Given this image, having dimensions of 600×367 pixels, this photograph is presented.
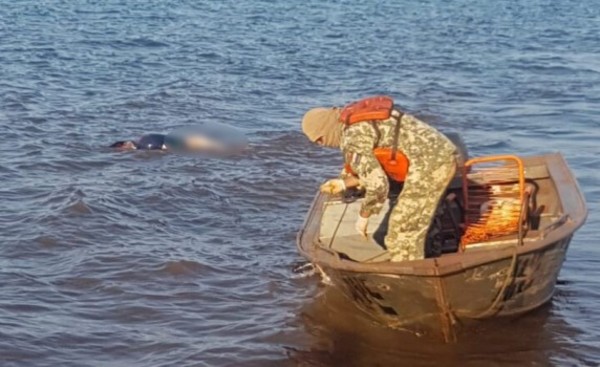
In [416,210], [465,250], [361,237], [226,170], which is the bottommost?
[226,170]

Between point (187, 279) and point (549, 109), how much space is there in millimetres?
9874

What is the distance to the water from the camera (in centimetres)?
889

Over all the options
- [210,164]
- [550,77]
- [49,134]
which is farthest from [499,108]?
[49,134]

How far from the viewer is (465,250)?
28.8 ft

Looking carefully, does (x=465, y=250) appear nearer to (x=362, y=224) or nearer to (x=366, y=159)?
(x=362, y=224)

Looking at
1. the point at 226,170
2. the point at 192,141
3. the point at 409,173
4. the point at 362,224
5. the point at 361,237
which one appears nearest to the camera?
the point at 409,173

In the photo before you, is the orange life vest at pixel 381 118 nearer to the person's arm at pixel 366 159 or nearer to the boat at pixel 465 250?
the person's arm at pixel 366 159

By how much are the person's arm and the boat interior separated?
758 mm

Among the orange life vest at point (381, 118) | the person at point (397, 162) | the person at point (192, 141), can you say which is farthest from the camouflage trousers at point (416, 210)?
the person at point (192, 141)

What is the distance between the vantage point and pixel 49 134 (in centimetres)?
1623

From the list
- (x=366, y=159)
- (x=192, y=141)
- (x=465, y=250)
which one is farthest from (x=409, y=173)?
(x=192, y=141)

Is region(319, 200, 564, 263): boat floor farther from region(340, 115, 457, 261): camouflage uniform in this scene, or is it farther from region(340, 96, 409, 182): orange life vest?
region(340, 96, 409, 182): orange life vest

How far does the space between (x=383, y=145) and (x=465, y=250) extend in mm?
1216

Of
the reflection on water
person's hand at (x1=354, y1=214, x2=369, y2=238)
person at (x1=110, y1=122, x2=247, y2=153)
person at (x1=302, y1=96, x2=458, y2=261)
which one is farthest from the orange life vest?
person at (x1=110, y1=122, x2=247, y2=153)
